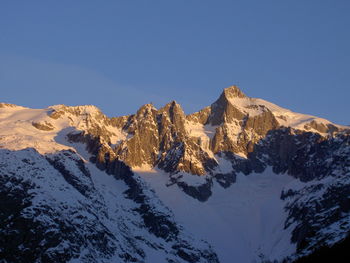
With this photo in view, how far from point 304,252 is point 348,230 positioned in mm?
13033

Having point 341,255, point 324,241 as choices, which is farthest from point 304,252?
point 341,255

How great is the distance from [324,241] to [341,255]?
3563 centimetres

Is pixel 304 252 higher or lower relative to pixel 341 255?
higher

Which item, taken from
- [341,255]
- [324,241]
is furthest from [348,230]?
[341,255]

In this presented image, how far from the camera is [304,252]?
556 feet

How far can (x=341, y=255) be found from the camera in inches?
5300

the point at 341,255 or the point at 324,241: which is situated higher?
the point at 324,241

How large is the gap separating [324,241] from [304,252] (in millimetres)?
4688

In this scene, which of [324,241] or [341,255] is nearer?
[341,255]

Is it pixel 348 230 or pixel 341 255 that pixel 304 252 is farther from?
pixel 341 255

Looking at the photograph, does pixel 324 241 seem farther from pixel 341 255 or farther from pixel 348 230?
pixel 341 255

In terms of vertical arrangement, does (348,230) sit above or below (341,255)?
above

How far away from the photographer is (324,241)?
170000mm
